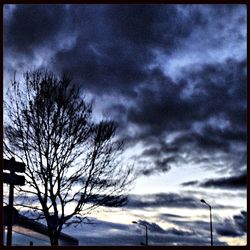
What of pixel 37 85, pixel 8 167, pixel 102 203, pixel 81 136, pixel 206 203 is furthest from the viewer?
pixel 206 203

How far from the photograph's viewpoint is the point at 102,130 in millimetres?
23828

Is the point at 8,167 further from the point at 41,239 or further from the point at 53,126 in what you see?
the point at 41,239

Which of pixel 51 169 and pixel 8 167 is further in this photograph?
pixel 51 169

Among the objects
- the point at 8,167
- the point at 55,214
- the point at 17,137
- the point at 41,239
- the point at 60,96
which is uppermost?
the point at 60,96

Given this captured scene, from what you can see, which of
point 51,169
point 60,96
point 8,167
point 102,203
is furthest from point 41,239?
point 8,167

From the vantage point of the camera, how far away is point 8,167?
44.8ft

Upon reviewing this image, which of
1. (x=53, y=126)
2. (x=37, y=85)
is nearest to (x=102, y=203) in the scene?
(x=53, y=126)

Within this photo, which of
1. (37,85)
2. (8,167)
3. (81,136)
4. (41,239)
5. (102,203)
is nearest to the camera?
(8,167)

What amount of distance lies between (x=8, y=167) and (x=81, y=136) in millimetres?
9660

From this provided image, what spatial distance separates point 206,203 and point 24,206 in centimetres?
2503

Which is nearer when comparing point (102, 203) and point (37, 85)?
point (37, 85)

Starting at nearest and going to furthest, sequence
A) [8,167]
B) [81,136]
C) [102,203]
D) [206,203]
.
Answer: [8,167] < [81,136] < [102,203] < [206,203]

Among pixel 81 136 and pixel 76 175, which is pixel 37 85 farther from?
pixel 76 175

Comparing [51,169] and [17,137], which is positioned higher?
[17,137]
